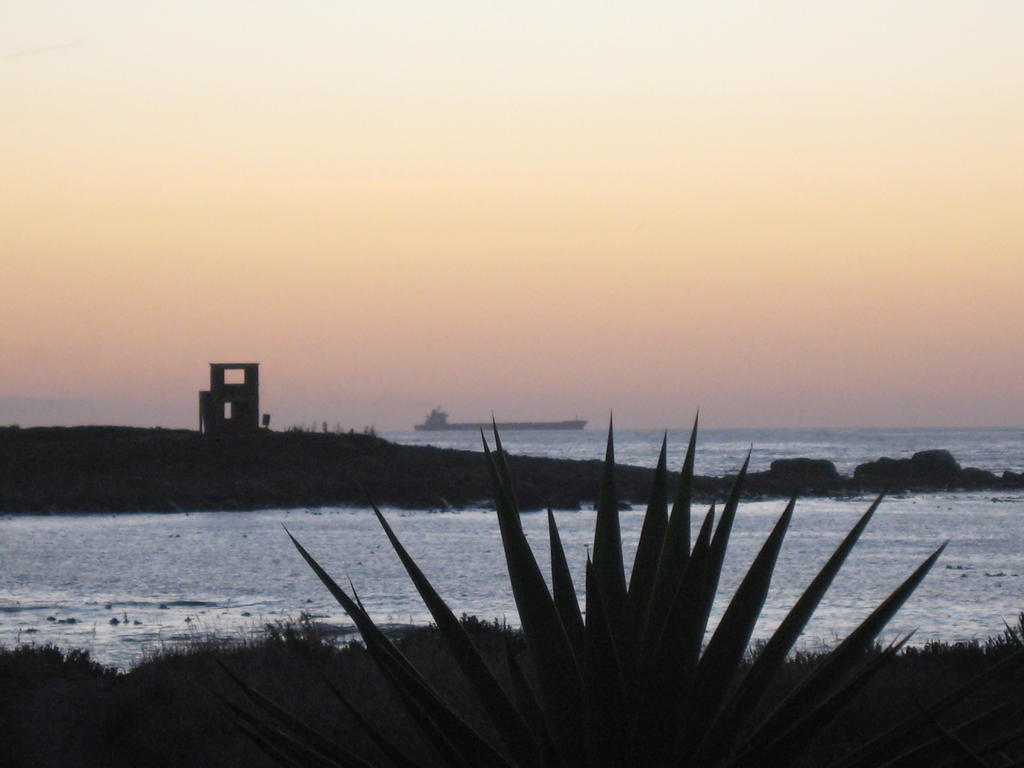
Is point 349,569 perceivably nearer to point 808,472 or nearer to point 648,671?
point 648,671

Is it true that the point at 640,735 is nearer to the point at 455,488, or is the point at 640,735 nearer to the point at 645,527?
the point at 645,527

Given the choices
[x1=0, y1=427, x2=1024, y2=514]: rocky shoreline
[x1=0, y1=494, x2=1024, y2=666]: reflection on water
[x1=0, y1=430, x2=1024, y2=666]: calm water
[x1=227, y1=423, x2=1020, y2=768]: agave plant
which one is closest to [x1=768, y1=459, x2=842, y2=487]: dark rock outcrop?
[x1=0, y1=427, x2=1024, y2=514]: rocky shoreline

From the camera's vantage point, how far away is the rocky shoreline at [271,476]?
1278 inches

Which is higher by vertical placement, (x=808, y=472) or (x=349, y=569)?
(x=808, y=472)

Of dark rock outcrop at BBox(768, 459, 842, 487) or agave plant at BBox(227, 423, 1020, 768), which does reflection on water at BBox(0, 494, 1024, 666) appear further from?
dark rock outcrop at BBox(768, 459, 842, 487)

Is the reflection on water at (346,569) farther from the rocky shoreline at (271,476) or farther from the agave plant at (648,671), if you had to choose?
the agave plant at (648,671)

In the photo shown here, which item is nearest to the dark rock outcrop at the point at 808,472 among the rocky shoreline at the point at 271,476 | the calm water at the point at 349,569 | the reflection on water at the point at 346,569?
the rocky shoreline at the point at 271,476

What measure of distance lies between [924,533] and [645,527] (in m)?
23.5

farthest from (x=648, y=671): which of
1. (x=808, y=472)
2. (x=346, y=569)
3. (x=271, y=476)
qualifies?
(x=808, y=472)

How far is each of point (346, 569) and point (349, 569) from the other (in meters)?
0.06

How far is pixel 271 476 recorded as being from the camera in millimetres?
35719

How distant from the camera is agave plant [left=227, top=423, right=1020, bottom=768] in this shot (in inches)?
110

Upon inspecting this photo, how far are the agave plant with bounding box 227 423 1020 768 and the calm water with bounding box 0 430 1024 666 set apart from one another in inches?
295

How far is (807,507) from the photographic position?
111ft
